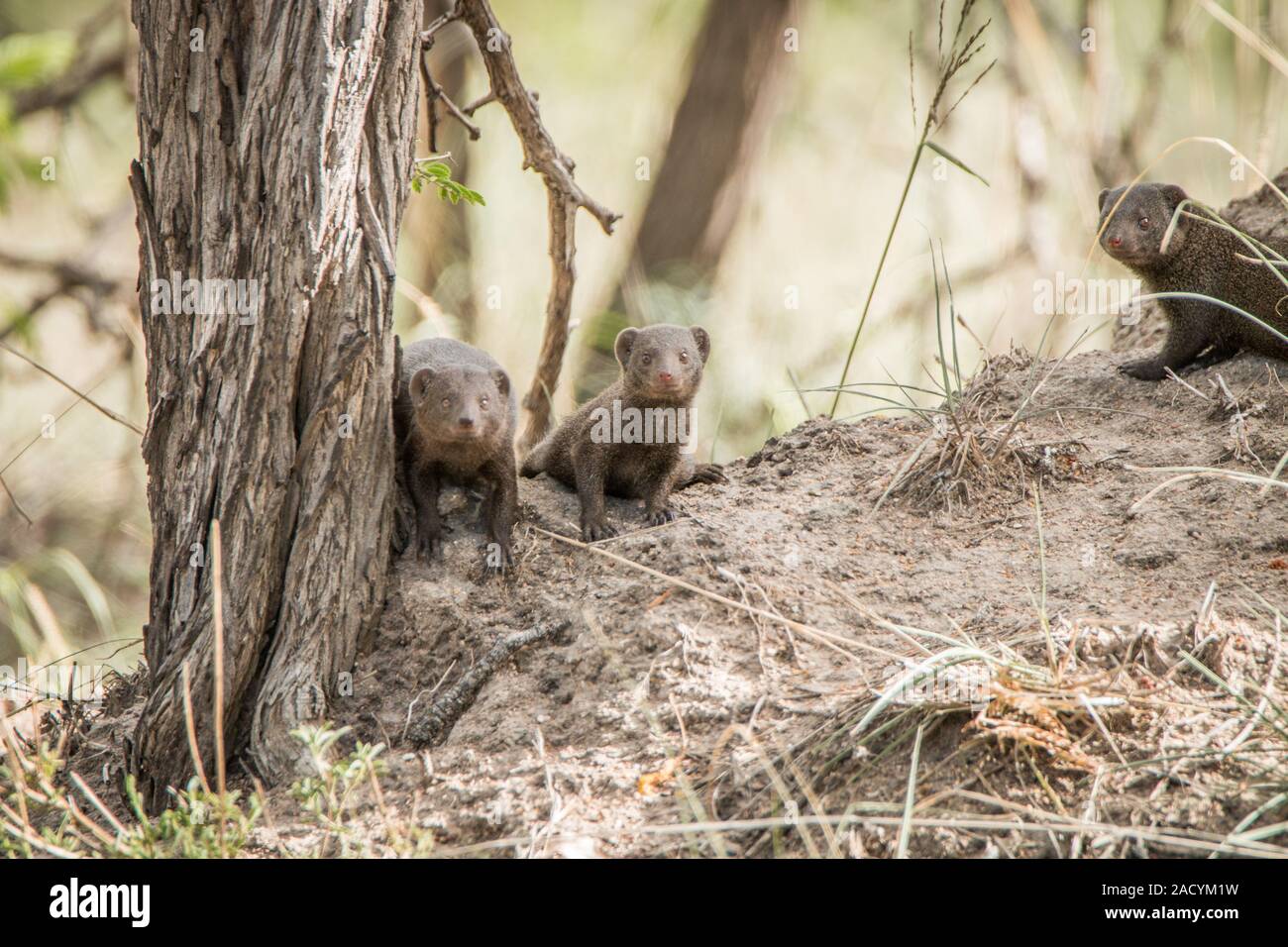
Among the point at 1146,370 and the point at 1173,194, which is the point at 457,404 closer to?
the point at 1146,370

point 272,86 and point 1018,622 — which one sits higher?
point 272,86

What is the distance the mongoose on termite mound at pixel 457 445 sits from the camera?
4.03 m

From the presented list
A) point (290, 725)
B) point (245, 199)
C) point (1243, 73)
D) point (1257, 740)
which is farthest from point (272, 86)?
point (1243, 73)

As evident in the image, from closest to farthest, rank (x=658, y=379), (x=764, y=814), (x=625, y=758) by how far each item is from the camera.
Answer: (x=764, y=814)
(x=625, y=758)
(x=658, y=379)

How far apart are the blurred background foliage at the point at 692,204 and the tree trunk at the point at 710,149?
20mm

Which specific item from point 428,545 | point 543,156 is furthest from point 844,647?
point 543,156

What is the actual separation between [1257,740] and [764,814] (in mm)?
1153

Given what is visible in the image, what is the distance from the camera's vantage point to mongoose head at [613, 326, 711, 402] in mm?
4547

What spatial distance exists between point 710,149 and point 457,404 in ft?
17.9

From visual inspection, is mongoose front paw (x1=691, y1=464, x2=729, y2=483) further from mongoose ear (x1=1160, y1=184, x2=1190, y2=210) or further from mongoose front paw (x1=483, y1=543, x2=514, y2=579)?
mongoose ear (x1=1160, y1=184, x2=1190, y2=210)

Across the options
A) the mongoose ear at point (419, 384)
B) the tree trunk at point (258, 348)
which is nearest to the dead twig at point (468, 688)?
the tree trunk at point (258, 348)

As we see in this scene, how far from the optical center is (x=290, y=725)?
345 centimetres

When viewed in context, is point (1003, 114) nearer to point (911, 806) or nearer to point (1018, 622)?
point (1018, 622)

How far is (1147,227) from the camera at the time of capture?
4945 mm
